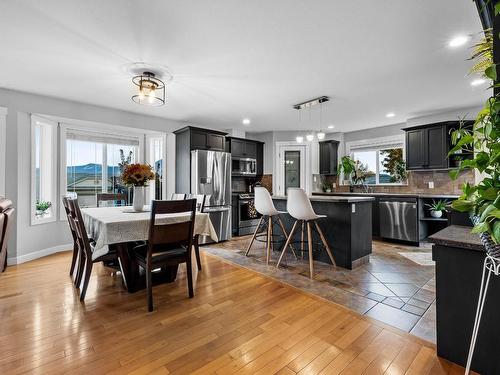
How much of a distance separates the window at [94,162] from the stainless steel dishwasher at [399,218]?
15.5 feet

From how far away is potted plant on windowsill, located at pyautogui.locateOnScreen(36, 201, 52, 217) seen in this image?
3941mm

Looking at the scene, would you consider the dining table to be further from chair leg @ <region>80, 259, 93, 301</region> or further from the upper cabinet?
the upper cabinet

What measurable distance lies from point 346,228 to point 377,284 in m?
0.73

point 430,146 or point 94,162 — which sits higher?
point 430,146

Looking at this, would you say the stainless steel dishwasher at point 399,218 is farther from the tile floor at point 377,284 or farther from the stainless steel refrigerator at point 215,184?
the stainless steel refrigerator at point 215,184

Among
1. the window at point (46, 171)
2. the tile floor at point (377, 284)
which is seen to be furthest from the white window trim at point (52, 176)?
the tile floor at point (377, 284)

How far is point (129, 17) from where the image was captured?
6.50 feet

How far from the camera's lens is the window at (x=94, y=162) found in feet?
14.2

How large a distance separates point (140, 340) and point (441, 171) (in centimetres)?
565

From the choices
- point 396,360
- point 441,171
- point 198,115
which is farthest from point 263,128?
point 396,360

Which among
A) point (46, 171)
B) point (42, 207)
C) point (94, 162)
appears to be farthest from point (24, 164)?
point (94, 162)

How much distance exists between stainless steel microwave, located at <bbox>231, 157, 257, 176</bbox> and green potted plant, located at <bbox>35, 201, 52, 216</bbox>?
3342 millimetres

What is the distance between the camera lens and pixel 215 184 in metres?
4.87

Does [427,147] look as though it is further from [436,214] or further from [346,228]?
[346,228]
